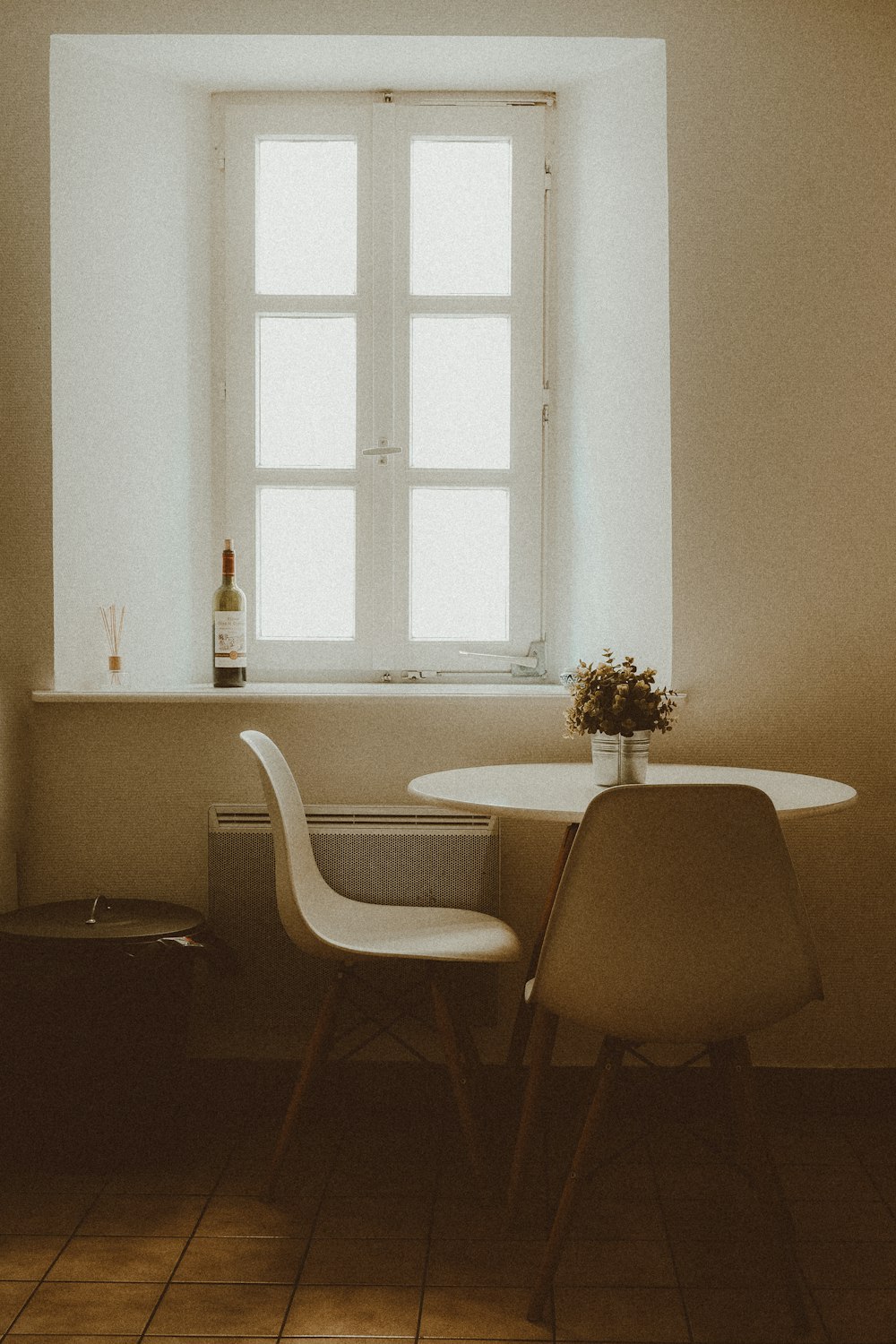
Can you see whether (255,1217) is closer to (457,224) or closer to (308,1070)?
(308,1070)

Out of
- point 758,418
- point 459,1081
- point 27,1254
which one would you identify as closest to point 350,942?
point 459,1081

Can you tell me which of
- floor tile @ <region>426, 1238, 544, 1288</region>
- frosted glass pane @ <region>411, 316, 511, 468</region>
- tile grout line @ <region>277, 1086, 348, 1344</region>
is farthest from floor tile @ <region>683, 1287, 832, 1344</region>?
frosted glass pane @ <region>411, 316, 511, 468</region>

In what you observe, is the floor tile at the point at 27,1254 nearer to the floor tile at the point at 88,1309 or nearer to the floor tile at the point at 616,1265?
the floor tile at the point at 88,1309

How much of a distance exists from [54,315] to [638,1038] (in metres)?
2.11

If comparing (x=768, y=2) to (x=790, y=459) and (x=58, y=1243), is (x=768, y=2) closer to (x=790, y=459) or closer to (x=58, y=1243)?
(x=790, y=459)

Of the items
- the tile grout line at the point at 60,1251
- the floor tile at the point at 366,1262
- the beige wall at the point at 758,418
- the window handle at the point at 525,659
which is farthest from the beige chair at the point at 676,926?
the window handle at the point at 525,659

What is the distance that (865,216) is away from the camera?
8.46 ft

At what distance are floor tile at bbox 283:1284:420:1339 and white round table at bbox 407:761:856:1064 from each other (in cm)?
67

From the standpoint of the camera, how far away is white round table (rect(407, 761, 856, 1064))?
1920 mm

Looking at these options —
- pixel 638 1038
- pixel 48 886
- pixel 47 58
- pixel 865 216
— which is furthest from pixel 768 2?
pixel 48 886

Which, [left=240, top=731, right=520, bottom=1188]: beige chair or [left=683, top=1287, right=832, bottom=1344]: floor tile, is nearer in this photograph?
[left=683, top=1287, right=832, bottom=1344]: floor tile

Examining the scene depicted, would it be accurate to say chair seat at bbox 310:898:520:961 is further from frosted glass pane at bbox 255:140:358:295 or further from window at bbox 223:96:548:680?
frosted glass pane at bbox 255:140:358:295

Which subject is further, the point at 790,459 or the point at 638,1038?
the point at 790,459

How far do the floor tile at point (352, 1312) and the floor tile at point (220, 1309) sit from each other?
0.03 meters
